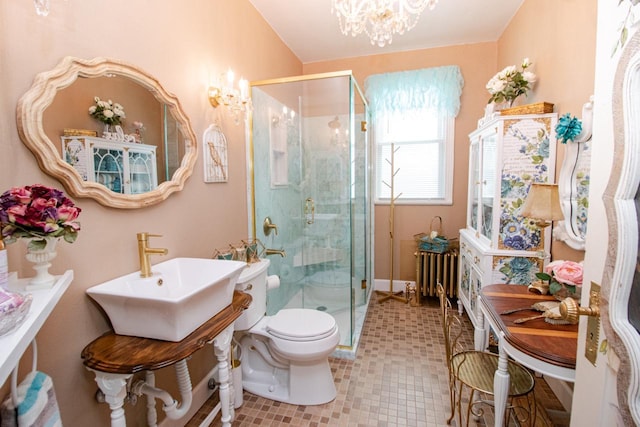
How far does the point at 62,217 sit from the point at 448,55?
373 centimetres

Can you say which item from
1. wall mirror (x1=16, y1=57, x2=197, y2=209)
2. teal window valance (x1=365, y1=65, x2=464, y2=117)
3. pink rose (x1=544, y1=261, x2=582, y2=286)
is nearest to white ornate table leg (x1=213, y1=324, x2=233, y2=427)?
wall mirror (x1=16, y1=57, x2=197, y2=209)

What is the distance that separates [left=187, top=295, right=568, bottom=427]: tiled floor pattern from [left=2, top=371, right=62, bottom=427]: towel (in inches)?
44.3

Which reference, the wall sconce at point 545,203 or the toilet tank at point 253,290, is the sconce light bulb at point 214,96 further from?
the wall sconce at point 545,203

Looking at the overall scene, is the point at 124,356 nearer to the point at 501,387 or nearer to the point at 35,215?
the point at 35,215

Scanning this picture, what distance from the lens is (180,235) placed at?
1.77 m

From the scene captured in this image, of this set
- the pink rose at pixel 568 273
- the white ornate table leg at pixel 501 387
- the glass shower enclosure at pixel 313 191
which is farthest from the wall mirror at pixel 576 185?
the glass shower enclosure at pixel 313 191

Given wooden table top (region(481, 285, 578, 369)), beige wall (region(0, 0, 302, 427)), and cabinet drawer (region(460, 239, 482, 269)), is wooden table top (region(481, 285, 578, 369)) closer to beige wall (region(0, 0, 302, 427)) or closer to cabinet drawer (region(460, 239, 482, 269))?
cabinet drawer (region(460, 239, 482, 269))

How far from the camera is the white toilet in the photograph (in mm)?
1867

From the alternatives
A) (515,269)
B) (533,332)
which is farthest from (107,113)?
(515,269)

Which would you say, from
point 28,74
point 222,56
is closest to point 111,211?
point 28,74

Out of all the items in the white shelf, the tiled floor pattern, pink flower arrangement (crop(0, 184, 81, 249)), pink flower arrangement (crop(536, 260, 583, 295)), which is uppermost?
pink flower arrangement (crop(0, 184, 81, 249))

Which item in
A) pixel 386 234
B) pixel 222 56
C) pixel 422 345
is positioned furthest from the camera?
pixel 386 234

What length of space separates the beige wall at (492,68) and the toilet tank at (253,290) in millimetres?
1914

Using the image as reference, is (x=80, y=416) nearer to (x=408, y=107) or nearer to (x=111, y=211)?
(x=111, y=211)
